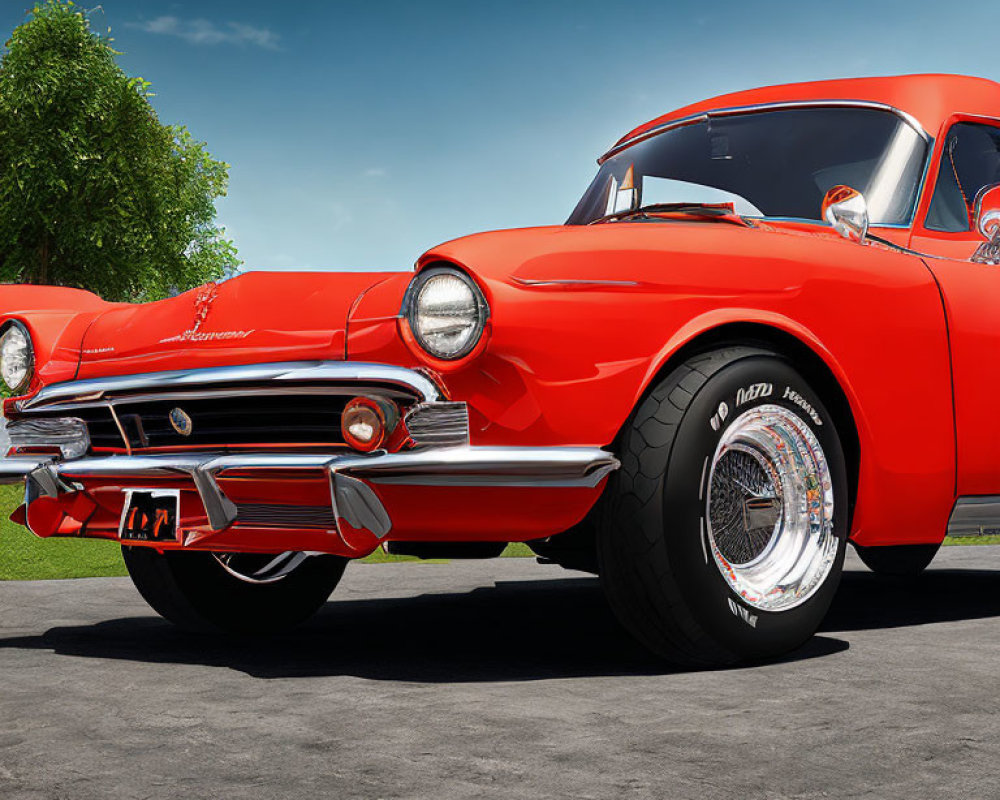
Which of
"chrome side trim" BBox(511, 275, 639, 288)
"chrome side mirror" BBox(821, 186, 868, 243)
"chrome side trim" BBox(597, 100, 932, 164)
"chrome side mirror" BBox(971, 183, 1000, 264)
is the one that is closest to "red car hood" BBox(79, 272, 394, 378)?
"chrome side trim" BBox(511, 275, 639, 288)

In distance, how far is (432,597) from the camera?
541 centimetres

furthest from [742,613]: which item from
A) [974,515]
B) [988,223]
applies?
[988,223]

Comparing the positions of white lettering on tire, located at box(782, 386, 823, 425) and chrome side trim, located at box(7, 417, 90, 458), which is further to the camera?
chrome side trim, located at box(7, 417, 90, 458)

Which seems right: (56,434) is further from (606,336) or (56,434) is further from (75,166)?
(75,166)

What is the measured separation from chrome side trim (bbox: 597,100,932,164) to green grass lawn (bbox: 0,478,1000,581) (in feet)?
10.4

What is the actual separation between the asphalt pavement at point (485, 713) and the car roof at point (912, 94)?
182cm

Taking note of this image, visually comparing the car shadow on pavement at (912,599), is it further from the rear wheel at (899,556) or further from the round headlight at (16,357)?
the round headlight at (16,357)

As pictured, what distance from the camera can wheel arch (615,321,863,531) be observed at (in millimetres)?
3318

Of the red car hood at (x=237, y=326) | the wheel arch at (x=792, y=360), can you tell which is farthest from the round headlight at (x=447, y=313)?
the wheel arch at (x=792, y=360)

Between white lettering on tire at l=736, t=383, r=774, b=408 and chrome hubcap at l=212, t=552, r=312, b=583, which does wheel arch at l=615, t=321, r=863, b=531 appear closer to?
white lettering on tire at l=736, t=383, r=774, b=408

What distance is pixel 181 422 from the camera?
3.57m

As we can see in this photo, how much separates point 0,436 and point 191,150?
37.0 meters

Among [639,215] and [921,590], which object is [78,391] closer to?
[639,215]

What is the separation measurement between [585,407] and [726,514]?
579 mm
